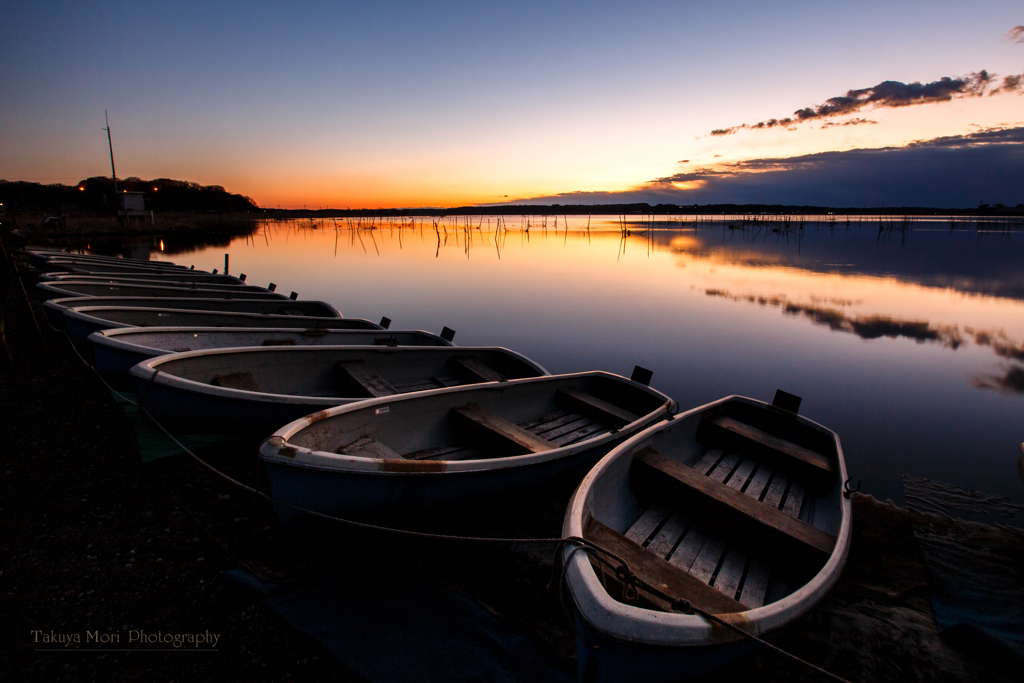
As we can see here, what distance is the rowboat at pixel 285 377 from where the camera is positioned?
5.44 metres

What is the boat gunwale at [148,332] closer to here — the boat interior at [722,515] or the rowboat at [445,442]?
the rowboat at [445,442]

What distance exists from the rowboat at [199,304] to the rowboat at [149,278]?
1.93 metres

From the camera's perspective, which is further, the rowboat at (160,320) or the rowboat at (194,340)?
the rowboat at (160,320)

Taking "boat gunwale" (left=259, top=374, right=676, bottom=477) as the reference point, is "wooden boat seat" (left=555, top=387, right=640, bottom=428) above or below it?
below

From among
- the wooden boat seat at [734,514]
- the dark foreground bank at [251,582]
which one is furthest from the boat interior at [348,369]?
the wooden boat seat at [734,514]

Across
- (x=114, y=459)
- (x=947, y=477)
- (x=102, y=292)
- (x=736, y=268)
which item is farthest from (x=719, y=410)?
(x=736, y=268)

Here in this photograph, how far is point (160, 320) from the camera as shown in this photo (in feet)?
31.2

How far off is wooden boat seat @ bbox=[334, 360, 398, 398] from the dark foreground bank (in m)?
1.76

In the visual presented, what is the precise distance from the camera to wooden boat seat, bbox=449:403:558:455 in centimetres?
509

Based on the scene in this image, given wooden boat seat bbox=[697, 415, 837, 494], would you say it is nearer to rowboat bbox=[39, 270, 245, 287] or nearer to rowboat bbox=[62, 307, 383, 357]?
rowboat bbox=[62, 307, 383, 357]

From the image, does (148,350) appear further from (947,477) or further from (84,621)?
(947,477)

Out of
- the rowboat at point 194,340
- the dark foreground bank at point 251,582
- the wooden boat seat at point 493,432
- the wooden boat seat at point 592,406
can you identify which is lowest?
the dark foreground bank at point 251,582

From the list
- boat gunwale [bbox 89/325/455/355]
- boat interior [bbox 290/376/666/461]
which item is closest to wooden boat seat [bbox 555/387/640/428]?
boat interior [bbox 290/376/666/461]

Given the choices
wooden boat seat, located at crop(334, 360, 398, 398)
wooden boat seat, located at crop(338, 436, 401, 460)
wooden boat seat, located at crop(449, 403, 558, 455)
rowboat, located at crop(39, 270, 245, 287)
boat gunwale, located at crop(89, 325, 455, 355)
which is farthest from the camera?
rowboat, located at crop(39, 270, 245, 287)
